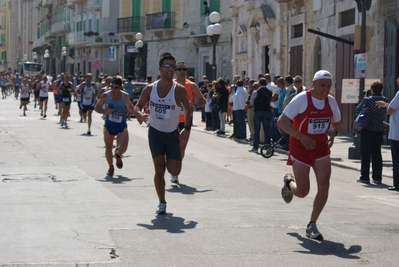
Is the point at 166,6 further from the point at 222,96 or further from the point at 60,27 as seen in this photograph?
the point at 60,27

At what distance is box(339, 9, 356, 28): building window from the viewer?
26062 mm

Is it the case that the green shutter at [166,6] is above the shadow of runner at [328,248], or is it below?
above

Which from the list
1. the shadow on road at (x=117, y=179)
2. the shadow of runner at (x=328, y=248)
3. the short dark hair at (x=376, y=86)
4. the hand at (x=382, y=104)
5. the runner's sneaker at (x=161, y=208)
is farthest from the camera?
the short dark hair at (x=376, y=86)

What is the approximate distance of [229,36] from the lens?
46219 millimetres

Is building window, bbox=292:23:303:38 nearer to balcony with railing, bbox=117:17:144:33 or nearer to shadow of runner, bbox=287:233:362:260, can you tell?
shadow of runner, bbox=287:233:362:260

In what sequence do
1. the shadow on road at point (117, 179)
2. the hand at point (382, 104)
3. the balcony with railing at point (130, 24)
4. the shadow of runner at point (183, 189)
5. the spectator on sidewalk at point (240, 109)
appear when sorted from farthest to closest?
the balcony with railing at point (130, 24), the spectator on sidewalk at point (240, 109), the shadow on road at point (117, 179), the hand at point (382, 104), the shadow of runner at point (183, 189)

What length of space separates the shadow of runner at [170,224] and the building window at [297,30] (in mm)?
22199

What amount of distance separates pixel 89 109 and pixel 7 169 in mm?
10731

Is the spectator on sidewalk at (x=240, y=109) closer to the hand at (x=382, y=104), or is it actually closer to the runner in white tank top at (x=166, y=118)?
the hand at (x=382, y=104)

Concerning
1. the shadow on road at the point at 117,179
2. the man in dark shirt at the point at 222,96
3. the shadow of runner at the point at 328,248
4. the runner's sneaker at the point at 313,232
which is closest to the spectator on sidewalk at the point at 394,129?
the shadow on road at the point at 117,179

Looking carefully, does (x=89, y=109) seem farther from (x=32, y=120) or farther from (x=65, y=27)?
(x=65, y=27)

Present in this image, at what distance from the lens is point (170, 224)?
929 cm

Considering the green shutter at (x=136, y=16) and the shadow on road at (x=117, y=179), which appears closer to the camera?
the shadow on road at (x=117, y=179)

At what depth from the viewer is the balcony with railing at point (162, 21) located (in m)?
53.0
